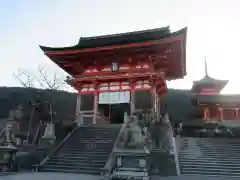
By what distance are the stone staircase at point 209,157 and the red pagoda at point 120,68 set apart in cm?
386

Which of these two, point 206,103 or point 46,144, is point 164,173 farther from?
point 206,103

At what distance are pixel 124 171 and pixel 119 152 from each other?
0.68 meters

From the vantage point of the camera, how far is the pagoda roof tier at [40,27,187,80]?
50.7 feet

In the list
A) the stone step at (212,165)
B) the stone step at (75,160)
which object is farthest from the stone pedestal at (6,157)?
the stone step at (212,165)

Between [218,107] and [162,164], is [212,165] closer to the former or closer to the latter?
[162,164]

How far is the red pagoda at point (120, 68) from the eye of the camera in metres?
15.8

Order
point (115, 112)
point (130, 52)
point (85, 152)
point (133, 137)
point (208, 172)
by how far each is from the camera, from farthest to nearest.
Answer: point (115, 112) < point (130, 52) < point (85, 152) < point (208, 172) < point (133, 137)

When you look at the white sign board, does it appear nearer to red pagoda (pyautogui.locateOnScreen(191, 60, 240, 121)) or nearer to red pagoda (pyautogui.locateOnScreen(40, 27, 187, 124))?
red pagoda (pyautogui.locateOnScreen(40, 27, 187, 124))

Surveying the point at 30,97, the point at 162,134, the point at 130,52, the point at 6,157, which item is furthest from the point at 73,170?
the point at 30,97

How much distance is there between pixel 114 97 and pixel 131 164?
9111 mm

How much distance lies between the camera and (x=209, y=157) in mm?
11500

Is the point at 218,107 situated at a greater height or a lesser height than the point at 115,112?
greater

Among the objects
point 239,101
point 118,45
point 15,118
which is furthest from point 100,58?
point 15,118

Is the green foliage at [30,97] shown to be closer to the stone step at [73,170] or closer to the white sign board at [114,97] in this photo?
the white sign board at [114,97]
